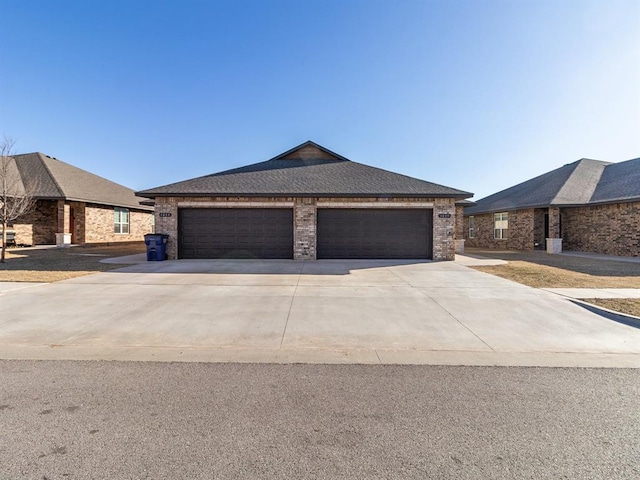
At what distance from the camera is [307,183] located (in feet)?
50.6

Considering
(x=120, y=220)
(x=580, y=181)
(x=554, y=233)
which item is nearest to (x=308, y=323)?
(x=554, y=233)

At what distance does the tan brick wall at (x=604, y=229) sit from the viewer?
1733 centimetres

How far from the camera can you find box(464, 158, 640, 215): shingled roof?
1878 cm

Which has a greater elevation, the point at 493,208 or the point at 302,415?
the point at 493,208

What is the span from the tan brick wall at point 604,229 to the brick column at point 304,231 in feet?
60.5

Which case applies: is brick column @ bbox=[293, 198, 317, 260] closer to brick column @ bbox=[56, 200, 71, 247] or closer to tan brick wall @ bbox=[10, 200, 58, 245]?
brick column @ bbox=[56, 200, 71, 247]

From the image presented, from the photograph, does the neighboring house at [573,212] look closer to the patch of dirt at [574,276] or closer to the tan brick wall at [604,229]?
the tan brick wall at [604,229]

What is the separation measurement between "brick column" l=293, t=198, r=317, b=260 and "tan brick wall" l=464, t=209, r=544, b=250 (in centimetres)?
1667

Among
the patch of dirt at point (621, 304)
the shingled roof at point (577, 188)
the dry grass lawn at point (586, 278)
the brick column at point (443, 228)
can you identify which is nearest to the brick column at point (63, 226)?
the brick column at point (443, 228)

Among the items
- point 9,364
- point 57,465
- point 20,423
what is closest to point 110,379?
point 20,423

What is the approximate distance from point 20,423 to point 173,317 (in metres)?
3.09

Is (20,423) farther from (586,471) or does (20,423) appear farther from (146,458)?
(586,471)

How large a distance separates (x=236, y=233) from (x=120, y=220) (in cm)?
1580

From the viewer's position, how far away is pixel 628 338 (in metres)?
4.94
